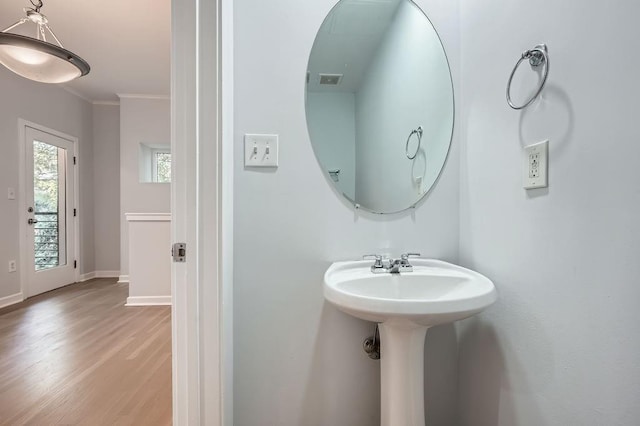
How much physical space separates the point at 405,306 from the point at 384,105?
0.83 meters

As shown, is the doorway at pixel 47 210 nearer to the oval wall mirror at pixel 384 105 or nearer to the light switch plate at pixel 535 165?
the oval wall mirror at pixel 384 105

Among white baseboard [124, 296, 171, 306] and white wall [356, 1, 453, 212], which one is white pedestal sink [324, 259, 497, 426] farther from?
white baseboard [124, 296, 171, 306]

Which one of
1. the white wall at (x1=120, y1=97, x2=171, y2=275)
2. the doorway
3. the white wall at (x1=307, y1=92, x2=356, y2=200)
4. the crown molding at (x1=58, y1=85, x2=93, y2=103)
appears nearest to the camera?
the white wall at (x1=307, y1=92, x2=356, y2=200)

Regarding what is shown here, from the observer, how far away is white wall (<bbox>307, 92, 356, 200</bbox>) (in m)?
1.16

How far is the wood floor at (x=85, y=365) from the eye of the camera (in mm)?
1444

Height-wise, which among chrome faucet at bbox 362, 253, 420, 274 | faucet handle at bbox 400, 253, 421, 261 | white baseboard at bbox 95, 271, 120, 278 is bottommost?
white baseboard at bbox 95, 271, 120, 278

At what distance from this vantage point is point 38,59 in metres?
1.76

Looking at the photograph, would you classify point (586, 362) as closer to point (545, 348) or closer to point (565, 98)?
point (545, 348)

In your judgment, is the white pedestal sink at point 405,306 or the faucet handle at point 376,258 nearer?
the white pedestal sink at point 405,306

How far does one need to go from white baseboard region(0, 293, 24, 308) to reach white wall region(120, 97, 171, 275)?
137cm

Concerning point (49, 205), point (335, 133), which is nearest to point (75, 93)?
point (49, 205)

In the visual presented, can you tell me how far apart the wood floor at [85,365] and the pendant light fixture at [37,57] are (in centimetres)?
184

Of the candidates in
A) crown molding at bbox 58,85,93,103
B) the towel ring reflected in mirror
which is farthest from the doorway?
the towel ring reflected in mirror

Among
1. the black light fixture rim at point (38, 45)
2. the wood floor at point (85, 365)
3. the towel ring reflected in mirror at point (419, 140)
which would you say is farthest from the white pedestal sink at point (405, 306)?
the black light fixture rim at point (38, 45)
